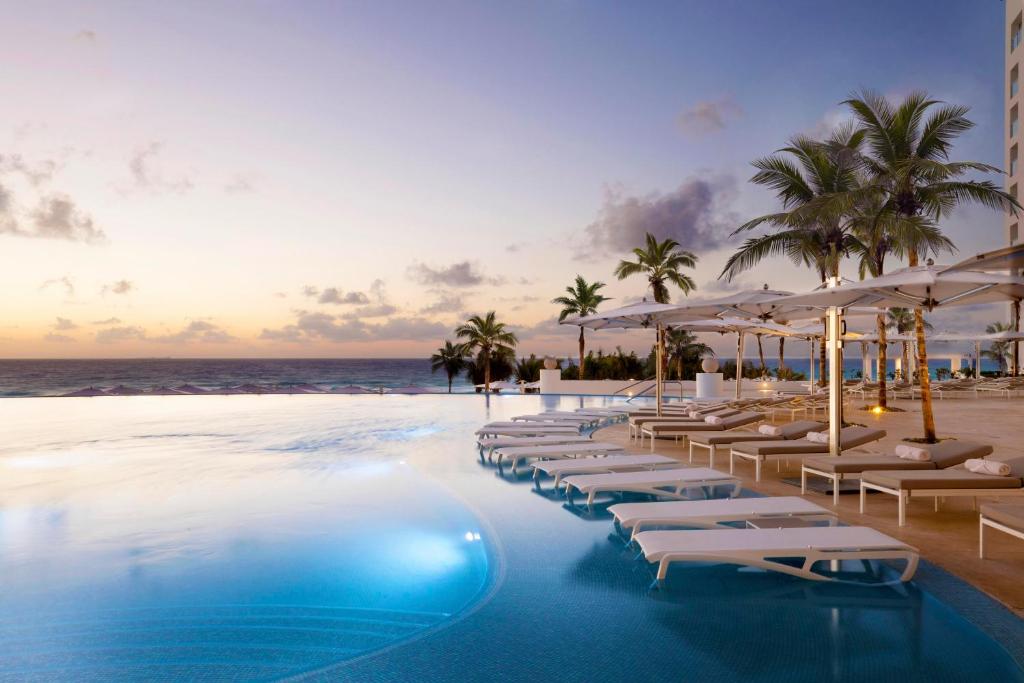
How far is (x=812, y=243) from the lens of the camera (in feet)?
45.3

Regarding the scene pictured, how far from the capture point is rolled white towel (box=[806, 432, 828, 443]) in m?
7.37

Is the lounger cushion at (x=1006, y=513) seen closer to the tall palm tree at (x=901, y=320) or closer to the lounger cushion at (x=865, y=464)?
the lounger cushion at (x=865, y=464)

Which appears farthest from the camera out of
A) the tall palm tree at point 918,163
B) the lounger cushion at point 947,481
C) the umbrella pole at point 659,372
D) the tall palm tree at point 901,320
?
the tall palm tree at point 901,320

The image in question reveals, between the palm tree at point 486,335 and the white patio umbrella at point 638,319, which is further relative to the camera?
the palm tree at point 486,335

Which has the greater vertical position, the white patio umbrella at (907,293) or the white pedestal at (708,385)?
the white patio umbrella at (907,293)

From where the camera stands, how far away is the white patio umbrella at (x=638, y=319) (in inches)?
413

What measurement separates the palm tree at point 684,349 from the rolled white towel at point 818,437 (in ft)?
83.2

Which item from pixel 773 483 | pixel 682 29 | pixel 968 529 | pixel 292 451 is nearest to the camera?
pixel 968 529

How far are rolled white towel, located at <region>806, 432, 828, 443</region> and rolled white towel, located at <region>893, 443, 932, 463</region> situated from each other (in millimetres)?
1302

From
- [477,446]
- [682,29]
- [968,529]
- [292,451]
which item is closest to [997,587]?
[968,529]

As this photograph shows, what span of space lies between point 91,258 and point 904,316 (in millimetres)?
45514

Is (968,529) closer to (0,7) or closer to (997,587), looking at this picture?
(997,587)

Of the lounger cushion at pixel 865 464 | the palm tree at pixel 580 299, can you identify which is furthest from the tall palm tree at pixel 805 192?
the palm tree at pixel 580 299

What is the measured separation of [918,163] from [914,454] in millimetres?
6474
